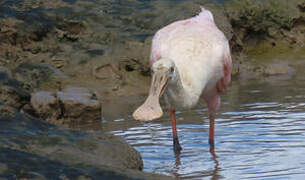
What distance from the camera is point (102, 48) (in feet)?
43.2

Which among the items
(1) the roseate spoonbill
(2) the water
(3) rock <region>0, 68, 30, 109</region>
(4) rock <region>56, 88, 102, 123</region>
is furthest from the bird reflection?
(3) rock <region>0, 68, 30, 109</region>

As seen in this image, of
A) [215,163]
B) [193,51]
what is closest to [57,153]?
[215,163]

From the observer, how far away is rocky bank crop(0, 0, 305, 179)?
30.0 feet

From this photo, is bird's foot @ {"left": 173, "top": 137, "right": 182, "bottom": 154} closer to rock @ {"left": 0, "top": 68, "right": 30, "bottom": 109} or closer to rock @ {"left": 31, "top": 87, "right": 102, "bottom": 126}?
rock @ {"left": 31, "top": 87, "right": 102, "bottom": 126}

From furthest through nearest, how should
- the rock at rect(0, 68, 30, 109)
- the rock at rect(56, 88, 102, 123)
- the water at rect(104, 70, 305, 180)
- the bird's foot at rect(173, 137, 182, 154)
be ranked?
the rock at rect(56, 88, 102, 123) → the rock at rect(0, 68, 30, 109) → the bird's foot at rect(173, 137, 182, 154) → the water at rect(104, 70, 305, 180)

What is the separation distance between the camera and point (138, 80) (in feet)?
41.2

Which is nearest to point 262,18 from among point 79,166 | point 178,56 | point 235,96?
point 235,96

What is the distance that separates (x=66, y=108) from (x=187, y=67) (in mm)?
2987

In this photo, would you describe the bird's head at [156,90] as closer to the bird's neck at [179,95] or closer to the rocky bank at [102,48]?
the bird's neck at [179,95]

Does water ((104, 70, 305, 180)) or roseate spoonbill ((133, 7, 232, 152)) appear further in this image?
water ((104, 70, 305, 180))

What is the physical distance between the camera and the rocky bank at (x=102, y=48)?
916cm

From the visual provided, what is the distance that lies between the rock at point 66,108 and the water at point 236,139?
280 millimetres

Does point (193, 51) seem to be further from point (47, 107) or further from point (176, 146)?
point (47, 107)

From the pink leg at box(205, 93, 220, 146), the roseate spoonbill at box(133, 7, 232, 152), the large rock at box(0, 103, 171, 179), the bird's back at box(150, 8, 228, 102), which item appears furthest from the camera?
the pink leg at box(205, 93, 220, 146)
